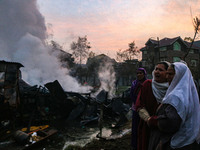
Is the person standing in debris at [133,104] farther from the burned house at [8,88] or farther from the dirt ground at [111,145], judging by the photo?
the burned house at [8,88]

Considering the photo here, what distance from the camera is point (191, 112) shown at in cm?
148

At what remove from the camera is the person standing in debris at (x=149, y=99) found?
79.7 inches

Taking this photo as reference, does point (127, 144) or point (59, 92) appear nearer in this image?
point (127, 144)

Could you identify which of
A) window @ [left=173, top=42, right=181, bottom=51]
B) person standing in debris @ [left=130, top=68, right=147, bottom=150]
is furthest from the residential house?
person standing in debris @ [left=130, top=68, right=147, bottom=150]

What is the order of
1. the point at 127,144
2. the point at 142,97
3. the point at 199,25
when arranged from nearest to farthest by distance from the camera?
the point at 142,97, the point at 127,144, the point at 199,25

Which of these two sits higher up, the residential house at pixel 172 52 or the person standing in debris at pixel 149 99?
the residential house at pixel 172 52

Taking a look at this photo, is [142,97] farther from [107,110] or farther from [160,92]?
[107,110]

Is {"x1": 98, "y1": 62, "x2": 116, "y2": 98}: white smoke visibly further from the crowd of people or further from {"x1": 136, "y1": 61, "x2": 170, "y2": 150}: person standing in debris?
the crowd of people

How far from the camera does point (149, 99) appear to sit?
6.88ft

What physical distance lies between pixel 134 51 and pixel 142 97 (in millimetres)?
28715

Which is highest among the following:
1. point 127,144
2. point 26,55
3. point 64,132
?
point 26,55

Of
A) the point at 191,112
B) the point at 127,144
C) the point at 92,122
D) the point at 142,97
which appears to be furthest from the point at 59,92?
the point at 191,112

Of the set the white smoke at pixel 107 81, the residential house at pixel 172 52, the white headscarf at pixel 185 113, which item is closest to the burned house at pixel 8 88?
the white headscarf at pixel 185 113

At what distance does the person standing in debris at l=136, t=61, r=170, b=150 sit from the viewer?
A: 202cm
